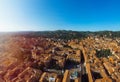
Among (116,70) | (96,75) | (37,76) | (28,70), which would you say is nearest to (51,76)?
(37,76)

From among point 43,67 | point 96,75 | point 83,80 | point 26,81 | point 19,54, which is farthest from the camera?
point 19,54

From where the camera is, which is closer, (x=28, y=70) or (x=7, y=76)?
(x=7, y=76)

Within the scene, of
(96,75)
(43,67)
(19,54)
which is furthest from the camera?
(19,54)

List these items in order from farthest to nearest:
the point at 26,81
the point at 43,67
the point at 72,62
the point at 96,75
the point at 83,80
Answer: the point at 72,62, the point at 43,67, the point at 96,75, the point at 83,80, the point at 26,81

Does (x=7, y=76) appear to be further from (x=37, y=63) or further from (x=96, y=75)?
(x=96, y=75)

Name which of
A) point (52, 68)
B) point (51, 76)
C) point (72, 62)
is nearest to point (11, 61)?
point (52, 68)

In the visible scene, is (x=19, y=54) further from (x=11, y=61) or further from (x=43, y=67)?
(x=43, y=67)

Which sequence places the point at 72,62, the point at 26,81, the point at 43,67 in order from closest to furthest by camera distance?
the point at 26,81, the point at 43,67, the point at 72,62

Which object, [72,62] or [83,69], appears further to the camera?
[72,62]

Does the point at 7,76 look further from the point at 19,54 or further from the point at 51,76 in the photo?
the point at 19,54
